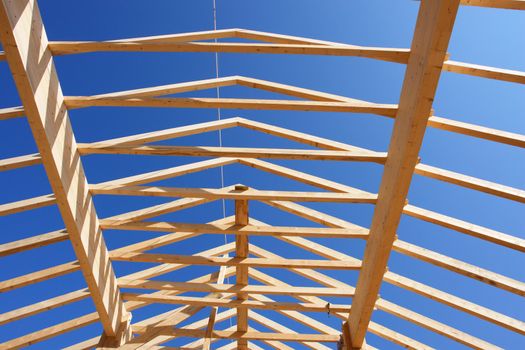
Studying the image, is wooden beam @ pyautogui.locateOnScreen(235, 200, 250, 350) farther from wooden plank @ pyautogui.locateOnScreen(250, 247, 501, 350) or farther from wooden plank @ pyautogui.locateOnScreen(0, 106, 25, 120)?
wooden plank @ pyautogui.locateOnScreen(0, 106, 25, 120)

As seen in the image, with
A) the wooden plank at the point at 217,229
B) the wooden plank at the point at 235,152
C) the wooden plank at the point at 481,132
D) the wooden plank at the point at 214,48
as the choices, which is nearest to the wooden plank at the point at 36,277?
the wooden plank at the point at 217,229

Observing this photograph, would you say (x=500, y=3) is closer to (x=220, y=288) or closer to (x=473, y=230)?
(x=473, y=230)

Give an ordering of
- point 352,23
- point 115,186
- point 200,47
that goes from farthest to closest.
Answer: point 352,23 < point 115,186 < point 200,47

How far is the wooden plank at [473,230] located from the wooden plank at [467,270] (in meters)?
0.49

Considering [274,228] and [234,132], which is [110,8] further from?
[274,228]

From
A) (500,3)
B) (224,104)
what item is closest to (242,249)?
(224,104)


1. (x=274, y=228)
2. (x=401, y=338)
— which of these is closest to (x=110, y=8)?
(x=274, y=228)

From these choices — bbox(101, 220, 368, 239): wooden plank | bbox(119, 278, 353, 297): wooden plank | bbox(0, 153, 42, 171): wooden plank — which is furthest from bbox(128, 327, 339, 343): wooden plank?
bbox(0, 153, 42, 171): wooden plank

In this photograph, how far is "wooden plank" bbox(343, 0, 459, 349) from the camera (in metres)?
2.56

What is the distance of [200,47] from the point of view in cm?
316

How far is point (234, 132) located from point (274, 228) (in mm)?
2143

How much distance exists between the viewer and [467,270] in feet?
14.3

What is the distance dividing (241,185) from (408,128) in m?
2.00

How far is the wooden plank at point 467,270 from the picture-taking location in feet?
13.9
